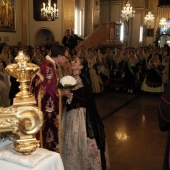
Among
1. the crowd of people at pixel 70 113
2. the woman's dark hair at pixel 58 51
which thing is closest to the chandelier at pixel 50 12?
the crowd of people at pixel 70 113

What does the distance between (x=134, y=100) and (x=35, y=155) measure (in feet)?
27.6

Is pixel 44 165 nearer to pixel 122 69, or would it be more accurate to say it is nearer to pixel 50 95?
pixel 50 95

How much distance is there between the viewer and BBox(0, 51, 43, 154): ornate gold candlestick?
1.34 meters

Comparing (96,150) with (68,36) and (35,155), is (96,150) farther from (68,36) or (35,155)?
(68,36)

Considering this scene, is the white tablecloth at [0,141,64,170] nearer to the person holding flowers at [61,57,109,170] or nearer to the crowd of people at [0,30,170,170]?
the crowd of people at [0,30,170,170]

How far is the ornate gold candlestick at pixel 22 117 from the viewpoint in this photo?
134cm

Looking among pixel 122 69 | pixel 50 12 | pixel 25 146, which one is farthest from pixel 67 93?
pixel 50 12

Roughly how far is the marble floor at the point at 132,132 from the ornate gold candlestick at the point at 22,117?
123 inches

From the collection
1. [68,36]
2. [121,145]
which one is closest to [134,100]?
[121,145]

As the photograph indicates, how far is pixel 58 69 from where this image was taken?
12.4ft

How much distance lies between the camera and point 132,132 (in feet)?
19.9

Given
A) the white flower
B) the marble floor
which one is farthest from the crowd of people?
the marble floor

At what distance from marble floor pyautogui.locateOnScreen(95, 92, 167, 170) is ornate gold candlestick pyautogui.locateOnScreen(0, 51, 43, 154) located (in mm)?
3127

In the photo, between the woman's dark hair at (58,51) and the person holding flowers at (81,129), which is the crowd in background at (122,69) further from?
the woman's dark hair at (58,51)
